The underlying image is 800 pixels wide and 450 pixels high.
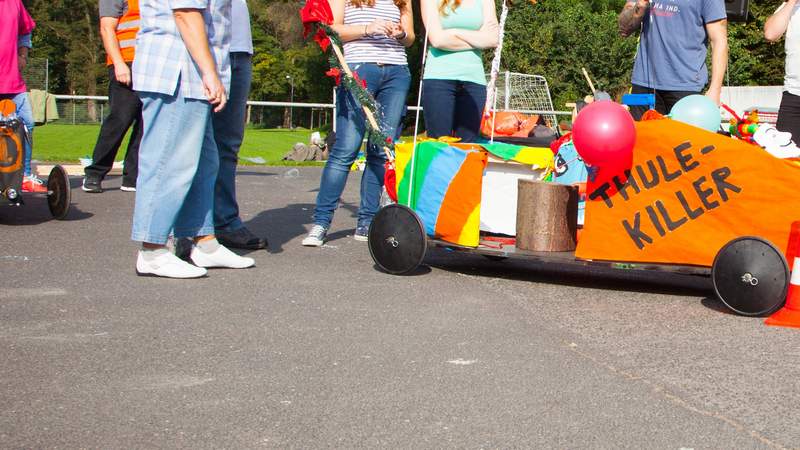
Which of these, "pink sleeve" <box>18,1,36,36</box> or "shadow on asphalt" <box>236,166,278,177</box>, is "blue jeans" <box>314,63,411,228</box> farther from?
"shadow on asphalt" <box>236,166,278,177</box>

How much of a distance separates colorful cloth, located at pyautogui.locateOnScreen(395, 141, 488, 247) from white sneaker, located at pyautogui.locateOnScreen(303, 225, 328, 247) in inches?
46.4

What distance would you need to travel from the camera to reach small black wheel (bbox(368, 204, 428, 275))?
21.5ft

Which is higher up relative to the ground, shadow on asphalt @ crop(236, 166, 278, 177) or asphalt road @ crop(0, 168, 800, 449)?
asphalt road @ crop(0, 168, 800, 449)

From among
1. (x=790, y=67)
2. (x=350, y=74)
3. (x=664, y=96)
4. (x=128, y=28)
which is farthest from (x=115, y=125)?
(x=790, y=67)

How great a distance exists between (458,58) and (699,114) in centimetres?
186

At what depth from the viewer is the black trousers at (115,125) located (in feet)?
35.7

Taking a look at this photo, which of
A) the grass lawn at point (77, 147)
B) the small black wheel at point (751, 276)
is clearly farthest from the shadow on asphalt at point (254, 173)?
the small black wheel at point (751, 276)

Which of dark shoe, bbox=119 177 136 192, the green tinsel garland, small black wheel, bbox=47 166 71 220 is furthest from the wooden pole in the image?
dark shoe, bbox=119 177 136 192

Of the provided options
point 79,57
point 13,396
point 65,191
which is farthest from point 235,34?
point 79,57

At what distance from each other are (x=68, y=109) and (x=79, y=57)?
50.6 m

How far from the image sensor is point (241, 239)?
7812mm

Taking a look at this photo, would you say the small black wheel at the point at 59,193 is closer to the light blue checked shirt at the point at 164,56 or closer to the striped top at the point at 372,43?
the striped top at the point at 372,43

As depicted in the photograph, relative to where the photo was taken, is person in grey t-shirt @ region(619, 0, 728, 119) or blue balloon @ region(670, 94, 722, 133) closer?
blue balloon @ region(670, 94, 722, 133)

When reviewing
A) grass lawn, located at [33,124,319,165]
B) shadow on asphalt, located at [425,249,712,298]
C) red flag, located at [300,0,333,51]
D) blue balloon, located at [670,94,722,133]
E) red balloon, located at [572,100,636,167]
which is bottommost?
grass lawn, located at [33,124,319,165]
